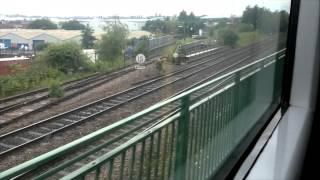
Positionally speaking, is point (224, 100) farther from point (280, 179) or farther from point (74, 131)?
point (74, 131)

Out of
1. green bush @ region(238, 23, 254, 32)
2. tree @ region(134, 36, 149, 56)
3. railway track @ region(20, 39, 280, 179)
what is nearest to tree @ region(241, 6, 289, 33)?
green bush @ region(238, 23, 254, 32)

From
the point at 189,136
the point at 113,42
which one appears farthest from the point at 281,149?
the point at 113,42

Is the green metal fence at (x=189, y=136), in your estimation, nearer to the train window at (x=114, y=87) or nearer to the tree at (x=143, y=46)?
the train window at (x=114, y=87)

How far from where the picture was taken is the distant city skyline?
68 cm

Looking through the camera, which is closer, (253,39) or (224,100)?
(224,100)

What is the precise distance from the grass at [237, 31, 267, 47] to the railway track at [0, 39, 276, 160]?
0.73 metres

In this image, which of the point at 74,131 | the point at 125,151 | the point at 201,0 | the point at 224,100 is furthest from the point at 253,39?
the point at 74,131

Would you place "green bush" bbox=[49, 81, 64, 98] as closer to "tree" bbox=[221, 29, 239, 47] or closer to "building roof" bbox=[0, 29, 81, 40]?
Answer: "building roof" bbox=[0, 29, 81, 40]

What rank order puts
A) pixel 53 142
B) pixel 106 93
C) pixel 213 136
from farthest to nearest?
pixel 213 136 < pixel 106 93 < pixel 53 142

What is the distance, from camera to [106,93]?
946mm

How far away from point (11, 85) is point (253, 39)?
1.78 metres

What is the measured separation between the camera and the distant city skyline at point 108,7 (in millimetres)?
677

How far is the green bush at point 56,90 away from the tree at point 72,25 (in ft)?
0.34

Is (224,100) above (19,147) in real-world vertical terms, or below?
below
